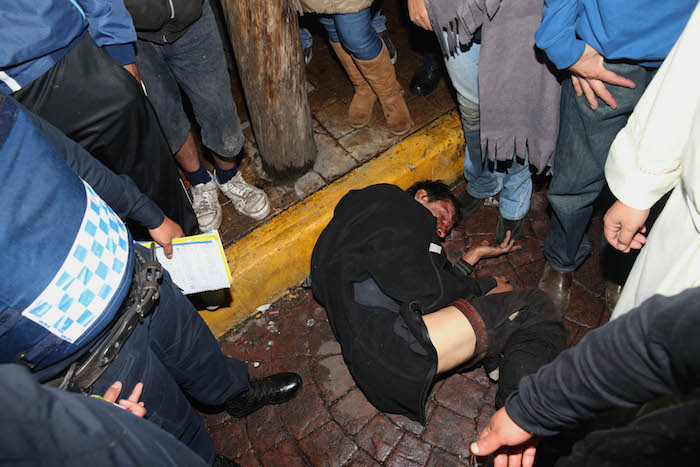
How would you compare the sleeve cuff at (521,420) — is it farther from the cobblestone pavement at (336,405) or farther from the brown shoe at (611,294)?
the brown shoe at (611,294)

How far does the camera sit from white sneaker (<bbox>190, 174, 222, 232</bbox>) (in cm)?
338

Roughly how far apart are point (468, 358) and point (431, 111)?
7.03 feet

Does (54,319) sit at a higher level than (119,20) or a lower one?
lower

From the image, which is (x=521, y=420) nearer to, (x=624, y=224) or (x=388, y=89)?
(x=624, y=224)

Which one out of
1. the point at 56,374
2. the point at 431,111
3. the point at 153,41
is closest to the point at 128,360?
the point at 56,374

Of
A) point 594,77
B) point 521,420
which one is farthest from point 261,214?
point 521,420

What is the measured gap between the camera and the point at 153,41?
8.46 ft

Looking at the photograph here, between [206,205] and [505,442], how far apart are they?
254 cm

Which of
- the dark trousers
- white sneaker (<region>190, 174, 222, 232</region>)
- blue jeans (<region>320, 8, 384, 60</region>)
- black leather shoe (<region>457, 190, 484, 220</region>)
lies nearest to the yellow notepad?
the dark trousers

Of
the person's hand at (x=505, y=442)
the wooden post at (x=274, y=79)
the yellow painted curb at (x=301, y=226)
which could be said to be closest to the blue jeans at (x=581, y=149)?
the yellow painted curb at (x=301, y=226)

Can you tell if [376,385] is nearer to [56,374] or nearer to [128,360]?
[128,360]

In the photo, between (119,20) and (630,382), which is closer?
(630,382)

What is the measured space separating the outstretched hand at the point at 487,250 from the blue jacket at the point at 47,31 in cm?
245

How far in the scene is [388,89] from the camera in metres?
3.68
